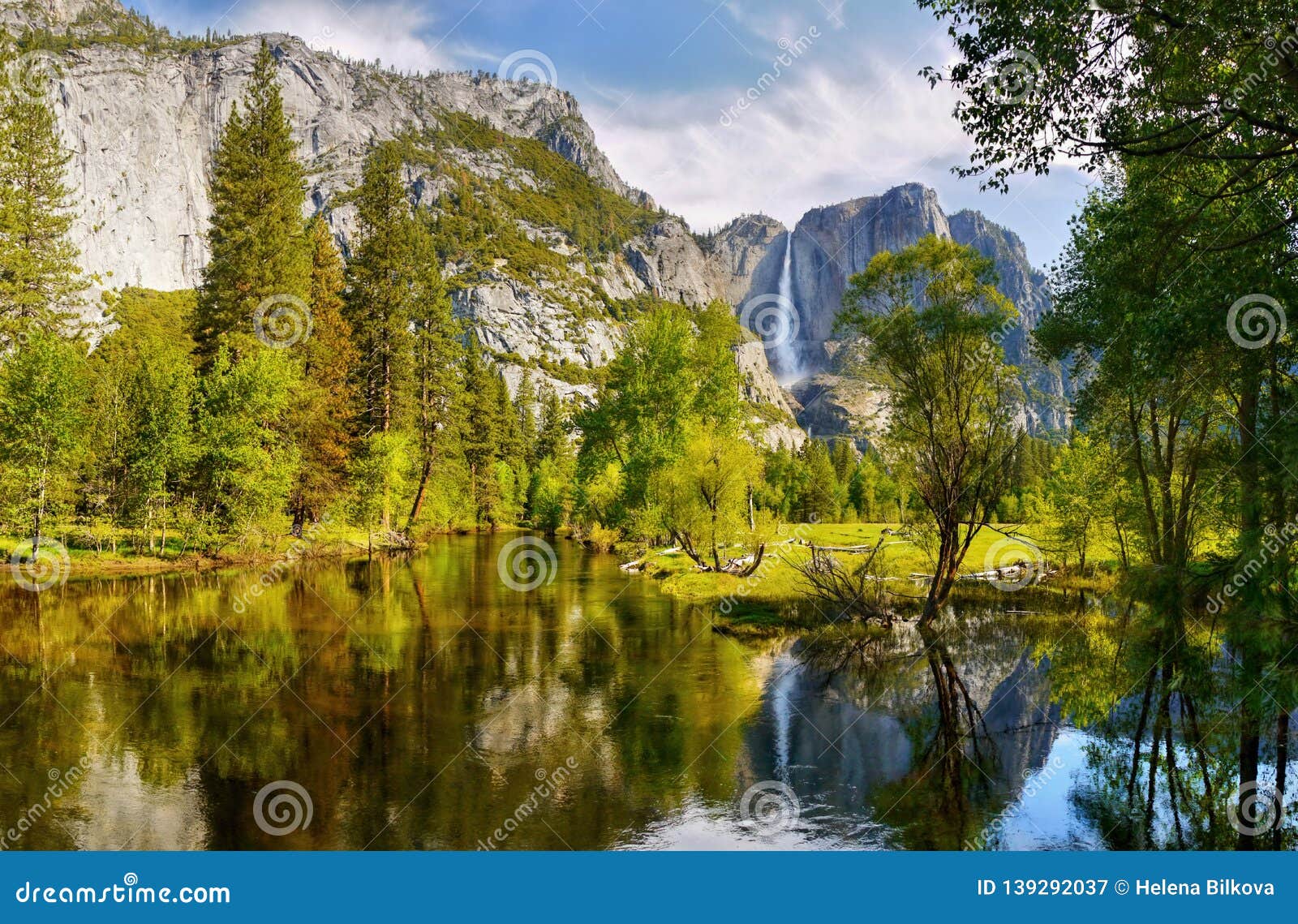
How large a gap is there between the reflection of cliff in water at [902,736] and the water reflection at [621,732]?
79 millimetres

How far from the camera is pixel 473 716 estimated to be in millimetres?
15109

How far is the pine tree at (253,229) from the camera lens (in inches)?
1688

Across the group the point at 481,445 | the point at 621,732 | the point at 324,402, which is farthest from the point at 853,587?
the point at 481,445

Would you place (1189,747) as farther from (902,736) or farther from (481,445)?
(481,445)

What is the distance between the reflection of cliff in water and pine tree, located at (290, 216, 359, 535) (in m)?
34.5

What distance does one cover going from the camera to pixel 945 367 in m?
25.2

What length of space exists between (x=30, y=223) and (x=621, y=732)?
42.9 meters

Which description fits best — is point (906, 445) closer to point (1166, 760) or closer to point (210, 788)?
point (1166, 760)

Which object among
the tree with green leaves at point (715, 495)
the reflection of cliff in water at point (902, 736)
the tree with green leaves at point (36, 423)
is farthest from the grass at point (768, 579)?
the tree with green leaves at point (36, 423)

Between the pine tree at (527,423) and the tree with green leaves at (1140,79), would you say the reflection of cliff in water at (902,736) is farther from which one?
the pine tree at (527,423)

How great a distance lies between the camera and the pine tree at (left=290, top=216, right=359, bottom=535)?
44.8 metres

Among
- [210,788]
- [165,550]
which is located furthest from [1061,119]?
[165,550]

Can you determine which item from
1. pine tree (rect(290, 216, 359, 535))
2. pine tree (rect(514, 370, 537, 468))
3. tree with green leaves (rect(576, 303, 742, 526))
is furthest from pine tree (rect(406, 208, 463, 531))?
pine tree (rect(514, 370, 537, 468))
